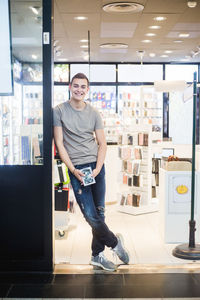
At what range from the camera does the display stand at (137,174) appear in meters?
6.06

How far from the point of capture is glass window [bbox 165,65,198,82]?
14.0 m

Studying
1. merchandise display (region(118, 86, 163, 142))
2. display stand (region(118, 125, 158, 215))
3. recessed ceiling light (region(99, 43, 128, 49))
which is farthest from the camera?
merchandise display (region(118, 86, 163, 142))

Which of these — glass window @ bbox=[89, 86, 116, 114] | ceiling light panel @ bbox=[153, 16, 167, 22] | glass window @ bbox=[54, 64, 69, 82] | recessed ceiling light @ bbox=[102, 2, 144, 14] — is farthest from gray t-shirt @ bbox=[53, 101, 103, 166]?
glass window @ bbox=[54, 64, 69, 82]

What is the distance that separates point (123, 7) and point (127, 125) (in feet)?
7.05

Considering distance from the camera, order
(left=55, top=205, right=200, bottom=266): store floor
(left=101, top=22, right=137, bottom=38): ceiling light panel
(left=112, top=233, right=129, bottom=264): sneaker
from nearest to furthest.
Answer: (left=112, top=233, right=129, bottom=264): sneaker, (left=55, top=205, right=200, bottom=266): store floor, (left=101, top=22, right=137, bottom=38): ceiling light panel

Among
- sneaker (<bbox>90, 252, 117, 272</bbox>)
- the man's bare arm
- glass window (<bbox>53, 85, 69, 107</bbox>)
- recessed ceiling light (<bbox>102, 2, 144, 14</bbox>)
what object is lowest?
sneaker (<bbox>90, 252, 117, 272</bbox>)

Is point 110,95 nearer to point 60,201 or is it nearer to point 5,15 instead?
point 60,201

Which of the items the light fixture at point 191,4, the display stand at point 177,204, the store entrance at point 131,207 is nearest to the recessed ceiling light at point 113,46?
the store entrance at point 131,207

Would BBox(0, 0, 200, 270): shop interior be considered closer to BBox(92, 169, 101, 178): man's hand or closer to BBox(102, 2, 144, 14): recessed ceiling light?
BBox(102, 2, 144, 14): recessed ceiling light

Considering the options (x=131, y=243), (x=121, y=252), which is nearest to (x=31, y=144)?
(x=121, y=252)

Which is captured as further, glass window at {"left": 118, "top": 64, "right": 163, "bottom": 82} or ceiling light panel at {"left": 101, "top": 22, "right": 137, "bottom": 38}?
glass window at {"left": 118, "top": 64, "right": 163, "bottom": 82}

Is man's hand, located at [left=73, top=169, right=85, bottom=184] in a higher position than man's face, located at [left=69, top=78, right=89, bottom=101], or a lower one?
lower

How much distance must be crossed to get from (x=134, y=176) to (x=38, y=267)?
2986mm

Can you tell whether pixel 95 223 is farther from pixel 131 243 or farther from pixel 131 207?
pixel 131 207
